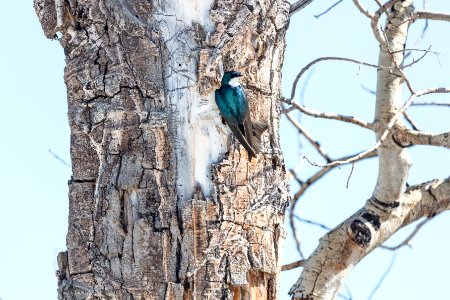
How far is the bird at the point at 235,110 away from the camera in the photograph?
6.86ft

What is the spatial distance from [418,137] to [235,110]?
1170 millimetres

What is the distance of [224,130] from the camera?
2133 mm

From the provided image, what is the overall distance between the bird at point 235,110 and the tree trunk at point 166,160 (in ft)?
0.09

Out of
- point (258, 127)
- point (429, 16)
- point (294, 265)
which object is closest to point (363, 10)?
point (429, 16)

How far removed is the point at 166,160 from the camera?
2.09 m

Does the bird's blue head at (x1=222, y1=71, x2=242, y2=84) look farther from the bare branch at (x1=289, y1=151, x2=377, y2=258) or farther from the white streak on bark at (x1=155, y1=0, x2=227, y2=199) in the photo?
the bare branch at (x1=289, y1=151, x2=377, y2=258)

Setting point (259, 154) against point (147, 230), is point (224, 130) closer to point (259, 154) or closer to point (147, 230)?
point (259, 154)

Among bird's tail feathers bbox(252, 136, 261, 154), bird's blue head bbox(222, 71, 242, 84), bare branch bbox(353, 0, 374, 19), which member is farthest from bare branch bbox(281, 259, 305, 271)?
bird's blue head bbox(222, 71, 242, 84)

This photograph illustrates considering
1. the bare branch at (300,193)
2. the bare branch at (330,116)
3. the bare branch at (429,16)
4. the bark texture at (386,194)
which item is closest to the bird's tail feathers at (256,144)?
the bark texture at (386,194)

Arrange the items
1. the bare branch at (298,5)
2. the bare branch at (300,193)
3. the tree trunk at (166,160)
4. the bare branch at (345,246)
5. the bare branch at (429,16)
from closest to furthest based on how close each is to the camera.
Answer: the tree trunk at (166,160) → the bare branch at (298,5) → the bare branch at (345,246) → the bare branch at (429,16) → the bare branch at (300,193)

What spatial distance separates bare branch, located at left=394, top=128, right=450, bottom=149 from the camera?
10.1ft

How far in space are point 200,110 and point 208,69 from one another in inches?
3.8

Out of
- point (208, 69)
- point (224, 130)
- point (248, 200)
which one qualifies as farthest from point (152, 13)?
point (248, 200)

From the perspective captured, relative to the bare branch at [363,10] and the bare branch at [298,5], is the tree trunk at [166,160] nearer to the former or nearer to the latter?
the bare branch at [298,5]
